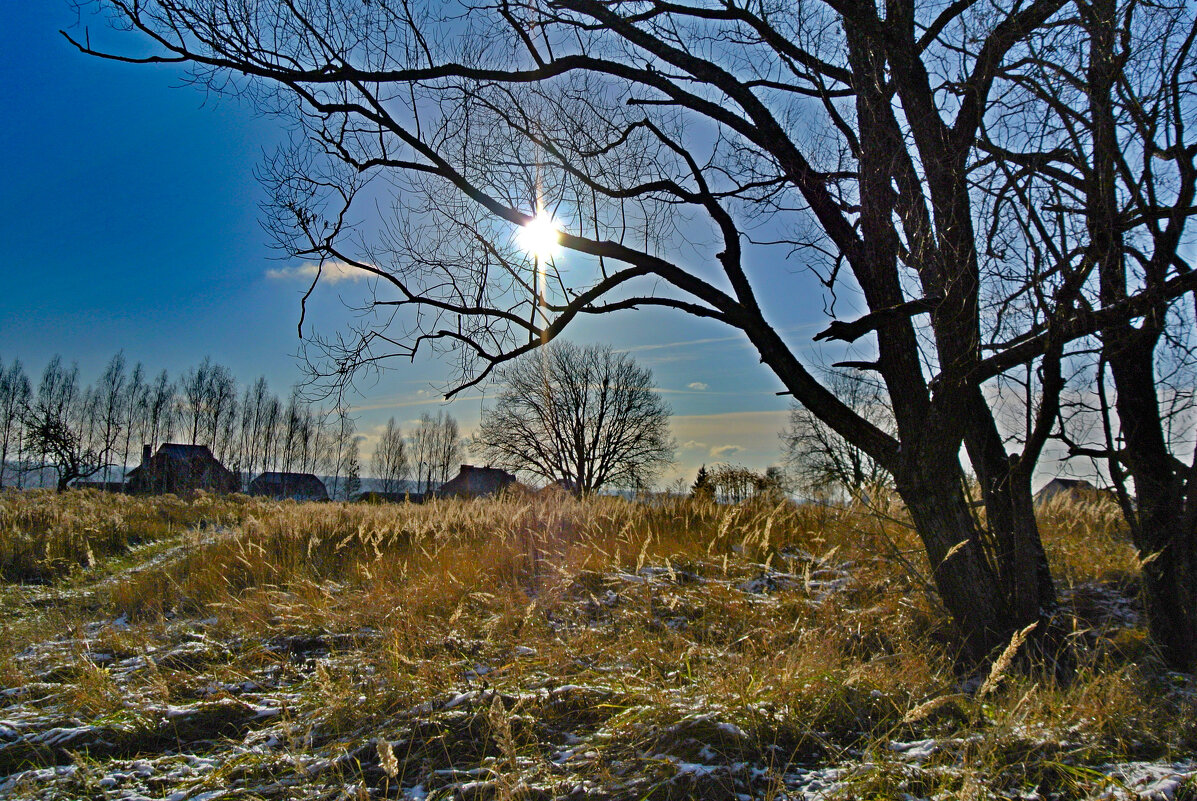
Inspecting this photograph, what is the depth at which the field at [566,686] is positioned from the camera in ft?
8.05

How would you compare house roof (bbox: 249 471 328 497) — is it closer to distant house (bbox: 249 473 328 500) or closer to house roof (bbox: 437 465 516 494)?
distant house (bbox: 249 473 328 500)

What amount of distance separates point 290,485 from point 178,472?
54.9 feet

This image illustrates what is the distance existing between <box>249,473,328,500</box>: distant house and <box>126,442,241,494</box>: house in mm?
7375

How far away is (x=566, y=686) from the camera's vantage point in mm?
3275

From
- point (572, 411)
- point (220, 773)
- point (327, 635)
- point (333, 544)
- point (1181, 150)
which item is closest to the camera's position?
point (220, 773)

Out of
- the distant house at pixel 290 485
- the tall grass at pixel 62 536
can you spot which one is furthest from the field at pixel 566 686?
the distant house at pixel 290 485

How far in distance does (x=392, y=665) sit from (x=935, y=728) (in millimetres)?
2772

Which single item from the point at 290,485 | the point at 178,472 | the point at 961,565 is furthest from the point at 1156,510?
the point at 290,485

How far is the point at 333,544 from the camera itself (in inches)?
289

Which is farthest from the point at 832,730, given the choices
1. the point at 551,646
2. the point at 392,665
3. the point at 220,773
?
the point at 220,773

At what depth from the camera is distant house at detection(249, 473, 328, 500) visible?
5456 cm

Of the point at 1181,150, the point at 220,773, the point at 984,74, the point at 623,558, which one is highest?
the point at 984,74

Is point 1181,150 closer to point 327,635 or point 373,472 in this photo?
point 327,635

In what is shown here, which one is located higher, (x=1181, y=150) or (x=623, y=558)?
(x=1181, y=150)
